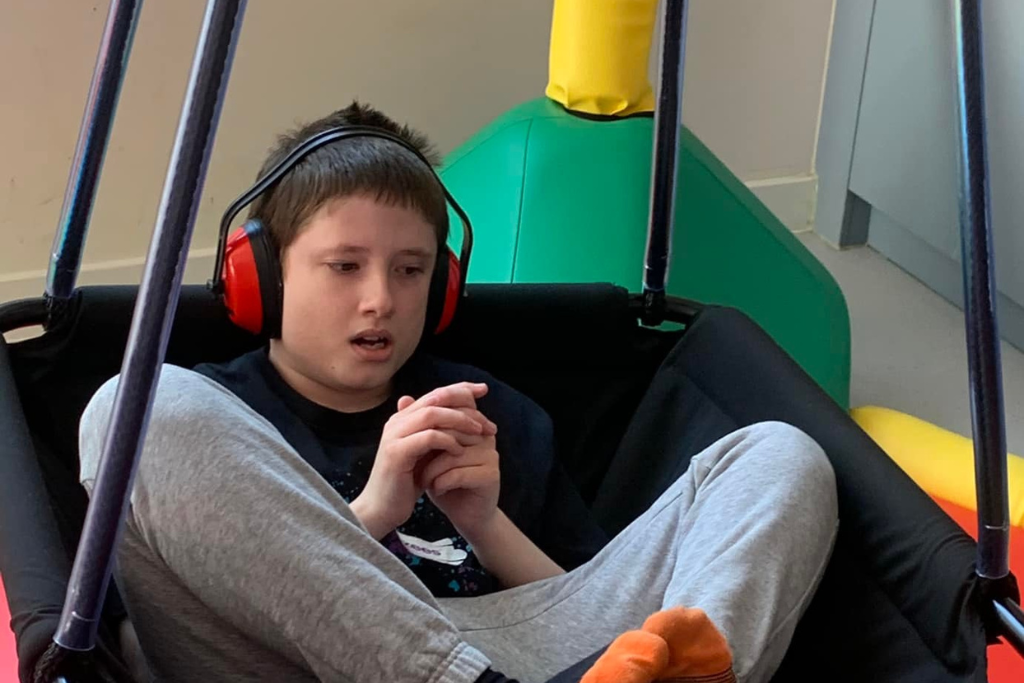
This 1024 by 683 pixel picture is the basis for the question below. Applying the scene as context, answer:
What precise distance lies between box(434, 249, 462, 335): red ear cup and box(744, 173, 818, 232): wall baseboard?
52.1 inches

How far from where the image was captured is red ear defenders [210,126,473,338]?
41.4 inches

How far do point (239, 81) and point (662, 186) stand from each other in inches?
32.7

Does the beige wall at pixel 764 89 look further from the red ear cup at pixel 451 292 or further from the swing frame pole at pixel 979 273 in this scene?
the swing frame pole at pixel 979 273

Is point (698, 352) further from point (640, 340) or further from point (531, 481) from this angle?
point (531, 481)

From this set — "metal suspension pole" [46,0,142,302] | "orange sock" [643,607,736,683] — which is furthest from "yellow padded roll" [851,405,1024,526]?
"metal suspension pole" [46,0,142,302]

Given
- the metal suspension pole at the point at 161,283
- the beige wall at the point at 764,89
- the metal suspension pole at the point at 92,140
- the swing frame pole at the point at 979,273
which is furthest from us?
the beige wall at the point at 764,89

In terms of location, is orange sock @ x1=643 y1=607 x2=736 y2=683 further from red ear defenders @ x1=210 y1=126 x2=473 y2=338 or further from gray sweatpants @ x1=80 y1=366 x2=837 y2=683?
red ear defenders @ x1=210 y1=126 x2=473 y2=338

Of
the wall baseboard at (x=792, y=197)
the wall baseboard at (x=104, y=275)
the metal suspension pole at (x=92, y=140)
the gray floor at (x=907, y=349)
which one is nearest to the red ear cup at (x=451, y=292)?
the metal suspension pole at (x=92, y=140)

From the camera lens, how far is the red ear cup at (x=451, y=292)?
110 cm

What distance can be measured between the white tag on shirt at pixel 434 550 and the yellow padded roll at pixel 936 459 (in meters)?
0.58

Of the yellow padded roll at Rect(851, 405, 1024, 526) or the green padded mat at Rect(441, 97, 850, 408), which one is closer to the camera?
the yellow padded roll at Rect(851, 405, 1024, 526)

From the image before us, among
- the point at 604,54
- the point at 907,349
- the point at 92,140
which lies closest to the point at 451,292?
the point at 92,140

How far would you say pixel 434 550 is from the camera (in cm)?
103

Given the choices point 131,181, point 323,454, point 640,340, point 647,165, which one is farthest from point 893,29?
point 323,454
